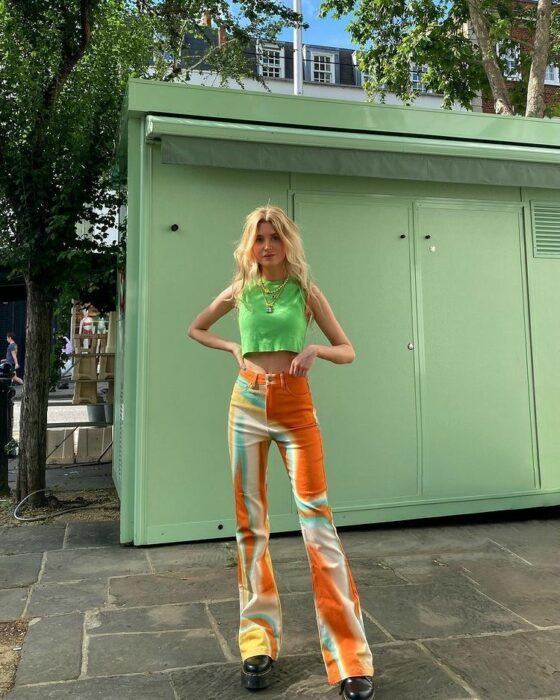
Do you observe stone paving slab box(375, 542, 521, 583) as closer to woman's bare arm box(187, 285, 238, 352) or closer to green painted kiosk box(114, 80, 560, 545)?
green painted kiosk box(114, 80, 560, 545)

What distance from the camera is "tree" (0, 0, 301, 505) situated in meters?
5.36

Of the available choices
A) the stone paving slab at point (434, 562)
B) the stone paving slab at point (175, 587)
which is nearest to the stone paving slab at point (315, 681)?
the stone paving slab at point (175, 587)

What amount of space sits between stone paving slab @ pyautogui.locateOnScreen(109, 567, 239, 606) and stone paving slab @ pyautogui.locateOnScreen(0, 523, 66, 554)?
3.23 ft

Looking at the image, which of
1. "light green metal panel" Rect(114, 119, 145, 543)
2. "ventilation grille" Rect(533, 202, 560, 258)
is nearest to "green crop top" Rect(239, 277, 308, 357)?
"light green metal panel" Rect(114, 119, 145, 543)

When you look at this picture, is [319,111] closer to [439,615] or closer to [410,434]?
[410,434]

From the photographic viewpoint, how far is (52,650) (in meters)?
2.84

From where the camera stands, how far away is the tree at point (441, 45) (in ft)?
37.6

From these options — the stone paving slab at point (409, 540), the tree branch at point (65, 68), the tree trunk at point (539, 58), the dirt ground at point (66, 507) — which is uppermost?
the tree trunk at point (539, 58)

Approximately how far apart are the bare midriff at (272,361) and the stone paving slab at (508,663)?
1547mm

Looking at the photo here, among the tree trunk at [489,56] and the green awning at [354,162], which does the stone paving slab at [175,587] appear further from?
the tree trunk at [489,56]

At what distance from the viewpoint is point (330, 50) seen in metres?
30.2

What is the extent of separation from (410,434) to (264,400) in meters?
2.69

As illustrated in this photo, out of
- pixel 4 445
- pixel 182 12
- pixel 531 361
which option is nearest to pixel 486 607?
pixel 531 361

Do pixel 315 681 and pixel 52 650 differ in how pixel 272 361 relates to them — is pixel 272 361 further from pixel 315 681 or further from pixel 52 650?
pixel 52 650
